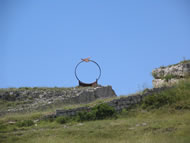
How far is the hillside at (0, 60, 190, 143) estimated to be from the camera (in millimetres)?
9672

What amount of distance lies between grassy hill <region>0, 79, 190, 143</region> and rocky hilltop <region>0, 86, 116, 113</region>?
5741mm

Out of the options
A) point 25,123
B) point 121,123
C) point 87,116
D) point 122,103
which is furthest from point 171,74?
point 25,123

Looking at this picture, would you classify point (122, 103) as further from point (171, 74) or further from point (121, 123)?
point (171, 74)

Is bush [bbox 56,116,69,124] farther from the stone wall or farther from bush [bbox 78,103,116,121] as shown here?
bush [bbox 78,103,116,121]

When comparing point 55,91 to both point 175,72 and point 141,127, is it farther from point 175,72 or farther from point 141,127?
point 141,127

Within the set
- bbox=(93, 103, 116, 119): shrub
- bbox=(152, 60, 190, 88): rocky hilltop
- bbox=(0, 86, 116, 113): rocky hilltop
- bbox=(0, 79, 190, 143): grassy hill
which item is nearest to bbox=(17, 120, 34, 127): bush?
bbox=(0, 79, 190, 143): grassy hill

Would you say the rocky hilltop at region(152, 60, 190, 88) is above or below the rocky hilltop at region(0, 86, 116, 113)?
above

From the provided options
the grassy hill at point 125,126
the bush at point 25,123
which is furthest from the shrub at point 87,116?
the bush at point 25,123

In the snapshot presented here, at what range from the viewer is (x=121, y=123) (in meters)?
11.4

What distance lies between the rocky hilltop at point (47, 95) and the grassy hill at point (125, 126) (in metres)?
5.74

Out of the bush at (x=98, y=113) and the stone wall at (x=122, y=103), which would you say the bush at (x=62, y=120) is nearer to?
the stone wall at (x=122, y=103)

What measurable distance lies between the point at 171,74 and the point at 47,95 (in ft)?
31.8

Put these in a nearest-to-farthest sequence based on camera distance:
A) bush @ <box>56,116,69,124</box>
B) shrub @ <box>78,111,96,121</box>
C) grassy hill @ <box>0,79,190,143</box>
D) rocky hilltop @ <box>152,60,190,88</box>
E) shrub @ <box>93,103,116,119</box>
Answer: grassy hill @ <box>0,79,190,143</box>, bush @ <box>56,116,69,124</box>, shrub @ <box>78,111,96,121</box>, shrub @ <box>93,103,116,119</box>, rocky hilltop @ <box>152,60,190,88</box>

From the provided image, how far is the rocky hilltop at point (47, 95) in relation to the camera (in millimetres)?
19688
